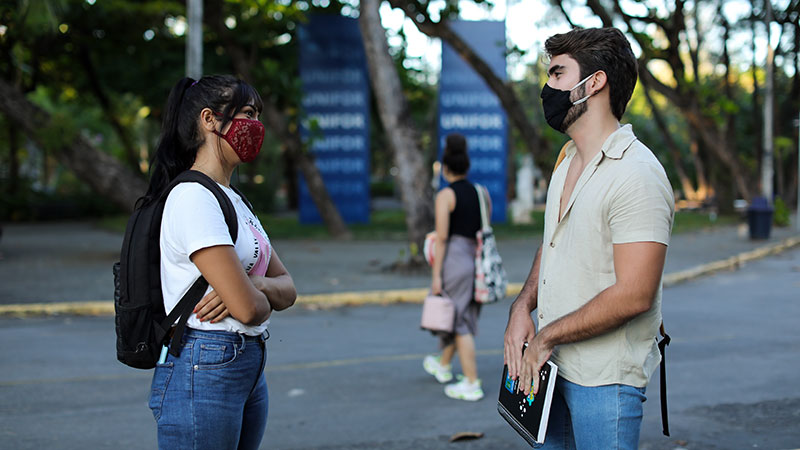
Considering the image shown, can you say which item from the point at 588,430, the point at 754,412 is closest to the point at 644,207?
the point at 588,430

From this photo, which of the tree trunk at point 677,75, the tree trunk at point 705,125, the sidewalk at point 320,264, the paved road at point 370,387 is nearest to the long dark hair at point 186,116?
the paved road at point 370,387

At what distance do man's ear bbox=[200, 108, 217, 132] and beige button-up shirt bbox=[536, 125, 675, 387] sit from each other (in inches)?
45.4

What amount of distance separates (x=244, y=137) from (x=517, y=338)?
1.12 m

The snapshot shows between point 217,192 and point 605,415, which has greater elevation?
point 217,192

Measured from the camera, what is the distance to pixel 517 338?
8.61ft

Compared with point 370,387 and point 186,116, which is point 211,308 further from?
point 370,387

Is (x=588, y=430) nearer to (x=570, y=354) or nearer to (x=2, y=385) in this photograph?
(x=570, y=354)

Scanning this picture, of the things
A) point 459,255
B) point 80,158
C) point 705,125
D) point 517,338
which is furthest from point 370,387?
point 705,125

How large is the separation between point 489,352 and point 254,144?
5.24 meters

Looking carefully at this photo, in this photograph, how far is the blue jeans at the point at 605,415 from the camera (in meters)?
2.40

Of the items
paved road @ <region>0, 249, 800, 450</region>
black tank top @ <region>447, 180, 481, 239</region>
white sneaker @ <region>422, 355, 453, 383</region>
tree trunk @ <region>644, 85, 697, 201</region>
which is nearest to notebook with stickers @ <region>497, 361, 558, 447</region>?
paved road @ <region>0, 249, 800, 450</region>

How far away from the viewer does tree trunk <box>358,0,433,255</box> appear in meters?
12.8

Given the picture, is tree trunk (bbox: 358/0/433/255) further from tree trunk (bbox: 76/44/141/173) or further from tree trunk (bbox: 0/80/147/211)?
tree trunk (bbox: 76/44/141/173)

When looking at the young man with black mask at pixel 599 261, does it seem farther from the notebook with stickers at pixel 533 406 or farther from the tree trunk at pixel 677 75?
the tree trunk at pixel 677 75
